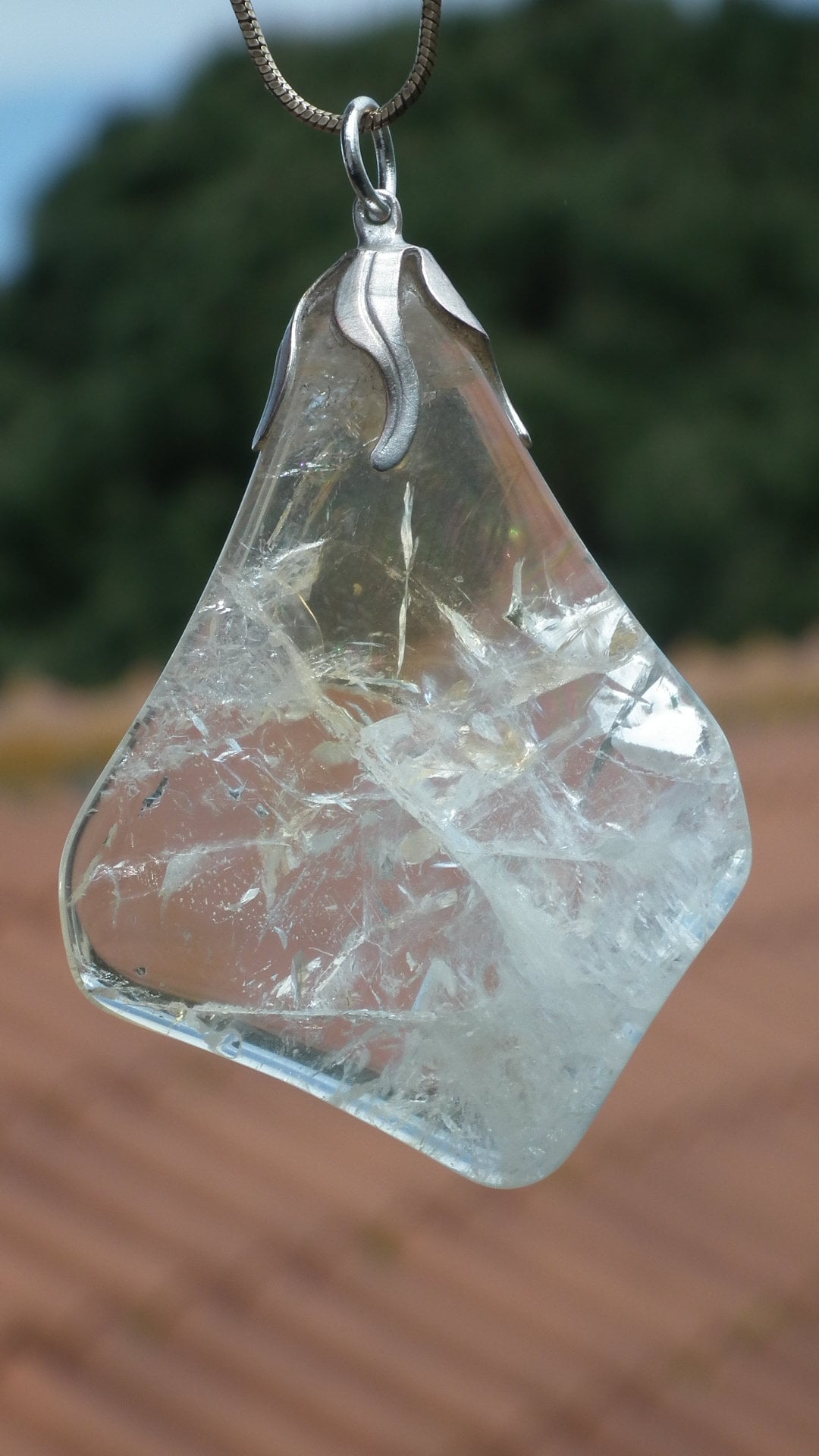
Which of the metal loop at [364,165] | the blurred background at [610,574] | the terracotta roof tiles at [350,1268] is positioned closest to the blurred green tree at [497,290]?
the blurred background at [610,574]

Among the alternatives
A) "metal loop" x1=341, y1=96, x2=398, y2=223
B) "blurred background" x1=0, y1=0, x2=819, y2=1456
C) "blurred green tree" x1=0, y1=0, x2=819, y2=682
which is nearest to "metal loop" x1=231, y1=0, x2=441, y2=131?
"metal loop" x1=341, y1=96, x2=398, y2=223

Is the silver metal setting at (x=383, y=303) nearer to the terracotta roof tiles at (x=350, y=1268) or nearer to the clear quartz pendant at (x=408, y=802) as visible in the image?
the clear quartz pendant at (x=408, y=802)

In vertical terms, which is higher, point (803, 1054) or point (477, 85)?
point (477, 85)

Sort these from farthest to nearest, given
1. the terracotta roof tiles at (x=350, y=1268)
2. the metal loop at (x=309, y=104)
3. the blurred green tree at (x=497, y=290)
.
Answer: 1. the blurred green tree at (x=497, y=290)
2. the terracotta roof tiles at (x=350, y=1268)
3. the metal loop at (x=309, y=104)

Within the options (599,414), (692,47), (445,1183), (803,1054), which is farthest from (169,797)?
(692,47)

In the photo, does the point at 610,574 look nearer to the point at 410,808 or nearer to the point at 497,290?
the point at 497,290

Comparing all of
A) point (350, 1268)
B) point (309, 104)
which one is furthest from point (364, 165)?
point (350, 1268)

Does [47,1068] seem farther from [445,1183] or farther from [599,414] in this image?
[599,414]
